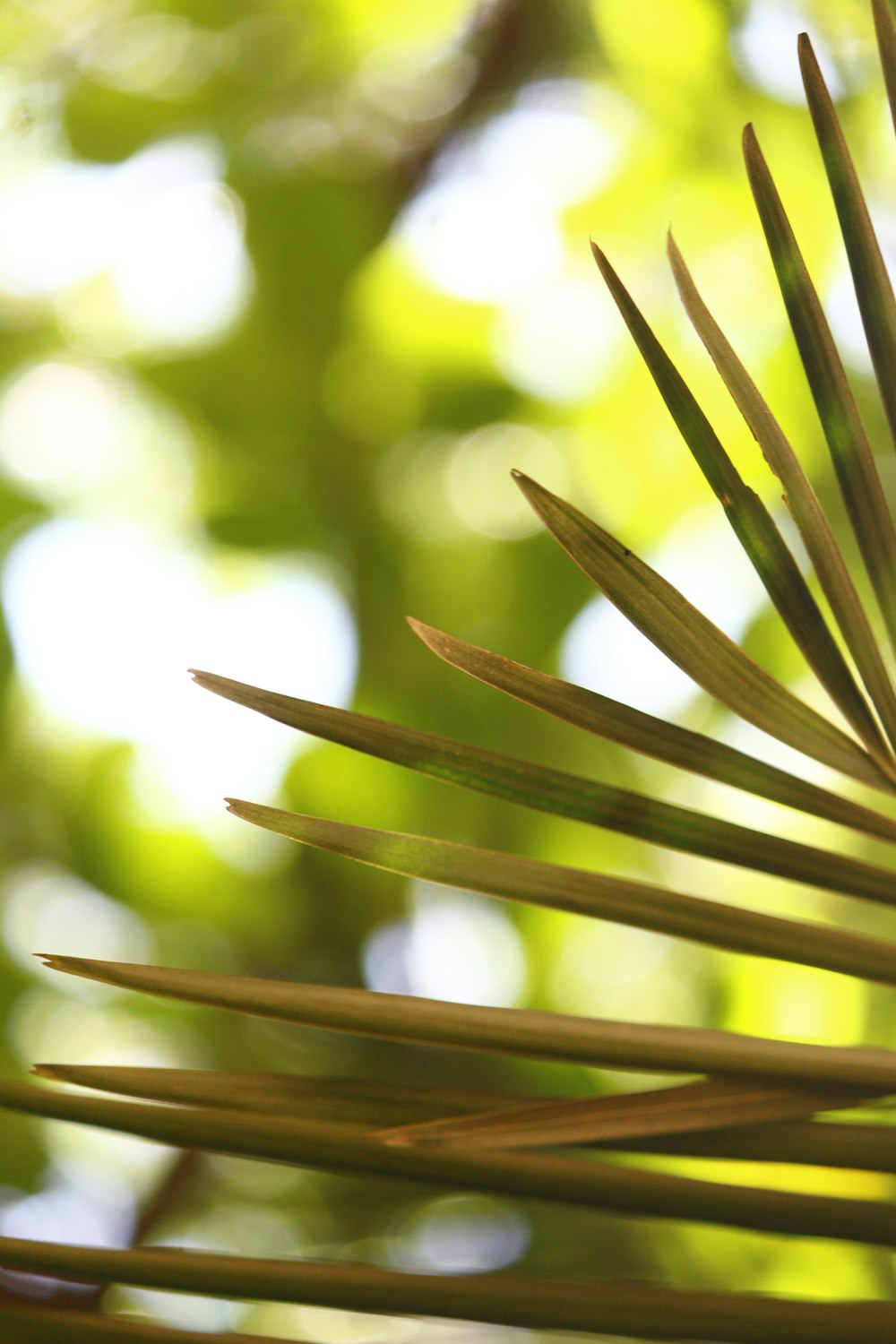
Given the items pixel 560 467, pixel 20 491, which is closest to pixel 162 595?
pixel 20 491

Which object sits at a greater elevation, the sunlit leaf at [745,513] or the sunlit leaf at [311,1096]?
the sunlit leaf at [745,513]

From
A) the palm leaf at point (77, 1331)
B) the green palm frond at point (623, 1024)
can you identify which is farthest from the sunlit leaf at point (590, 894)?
the palm leaf at point (77, 1331)

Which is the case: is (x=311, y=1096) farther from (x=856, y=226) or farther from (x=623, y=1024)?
(x=856, y=226)

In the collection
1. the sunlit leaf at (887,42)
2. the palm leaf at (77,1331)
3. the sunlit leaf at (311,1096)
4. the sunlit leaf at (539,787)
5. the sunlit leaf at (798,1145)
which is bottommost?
the palm leaf at (77,1331)

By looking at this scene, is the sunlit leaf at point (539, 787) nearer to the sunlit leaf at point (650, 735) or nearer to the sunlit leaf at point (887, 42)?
the sunlit leaf at point (650, 735)

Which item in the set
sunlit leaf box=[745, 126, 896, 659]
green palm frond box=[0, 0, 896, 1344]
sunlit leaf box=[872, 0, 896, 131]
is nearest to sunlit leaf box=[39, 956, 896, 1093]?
green palm frond box=[0, 0, 896, 1344]

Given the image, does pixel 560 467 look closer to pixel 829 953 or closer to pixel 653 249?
pixel 653 249

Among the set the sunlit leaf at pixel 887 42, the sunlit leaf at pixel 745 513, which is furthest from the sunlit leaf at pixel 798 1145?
the sunlit leaf at pixel 887 42
